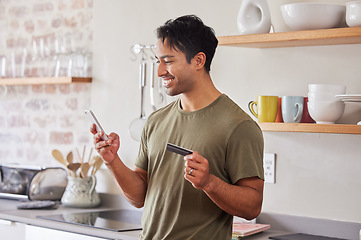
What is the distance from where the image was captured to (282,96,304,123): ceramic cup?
2518mm

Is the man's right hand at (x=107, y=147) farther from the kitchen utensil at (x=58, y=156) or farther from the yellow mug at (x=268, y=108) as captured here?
the kitchen utensil at (x=58, y=156)

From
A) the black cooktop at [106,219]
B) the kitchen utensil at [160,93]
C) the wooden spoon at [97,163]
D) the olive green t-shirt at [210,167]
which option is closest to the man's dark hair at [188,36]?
the olive green t-shirt at [210,167]

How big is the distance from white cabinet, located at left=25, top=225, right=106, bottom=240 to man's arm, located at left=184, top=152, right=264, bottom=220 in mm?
1079

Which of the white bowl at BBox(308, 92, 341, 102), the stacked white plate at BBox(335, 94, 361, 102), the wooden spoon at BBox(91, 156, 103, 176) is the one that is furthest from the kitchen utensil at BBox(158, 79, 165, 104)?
the stacked white plate at BBox(335, 94, 361, 102)

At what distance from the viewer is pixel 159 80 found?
323 cm

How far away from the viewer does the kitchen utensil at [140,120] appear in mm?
3244

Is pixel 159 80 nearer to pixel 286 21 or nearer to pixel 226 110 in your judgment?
pixel 286 21

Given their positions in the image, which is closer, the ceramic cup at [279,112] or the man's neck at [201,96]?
the man's neck at [201,96]

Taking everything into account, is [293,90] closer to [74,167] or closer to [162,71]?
[162,71]

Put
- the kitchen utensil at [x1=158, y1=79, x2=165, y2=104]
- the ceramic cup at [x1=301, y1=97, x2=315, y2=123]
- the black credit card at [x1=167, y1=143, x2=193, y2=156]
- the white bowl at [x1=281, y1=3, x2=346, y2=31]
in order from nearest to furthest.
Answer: the black credit card at [x1=167, y1=143, x2=193, y2=156], the white bowl at [x1=281, y1=3, x2=346, y2=31], the ceramic cup at [x1=301, y1=97, x2=315, y2=123], the kitchen utensil at [x1=158, y1=79, x2=165, y2=104]

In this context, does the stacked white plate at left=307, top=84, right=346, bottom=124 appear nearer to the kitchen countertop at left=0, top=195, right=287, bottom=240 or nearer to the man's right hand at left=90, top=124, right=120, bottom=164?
the kitchen countertop at left=0, top=195, right=287, bottom=240

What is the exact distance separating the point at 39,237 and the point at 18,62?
1.59 meters

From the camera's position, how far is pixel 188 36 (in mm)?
1846

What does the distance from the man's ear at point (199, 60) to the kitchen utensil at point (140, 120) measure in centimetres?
139
